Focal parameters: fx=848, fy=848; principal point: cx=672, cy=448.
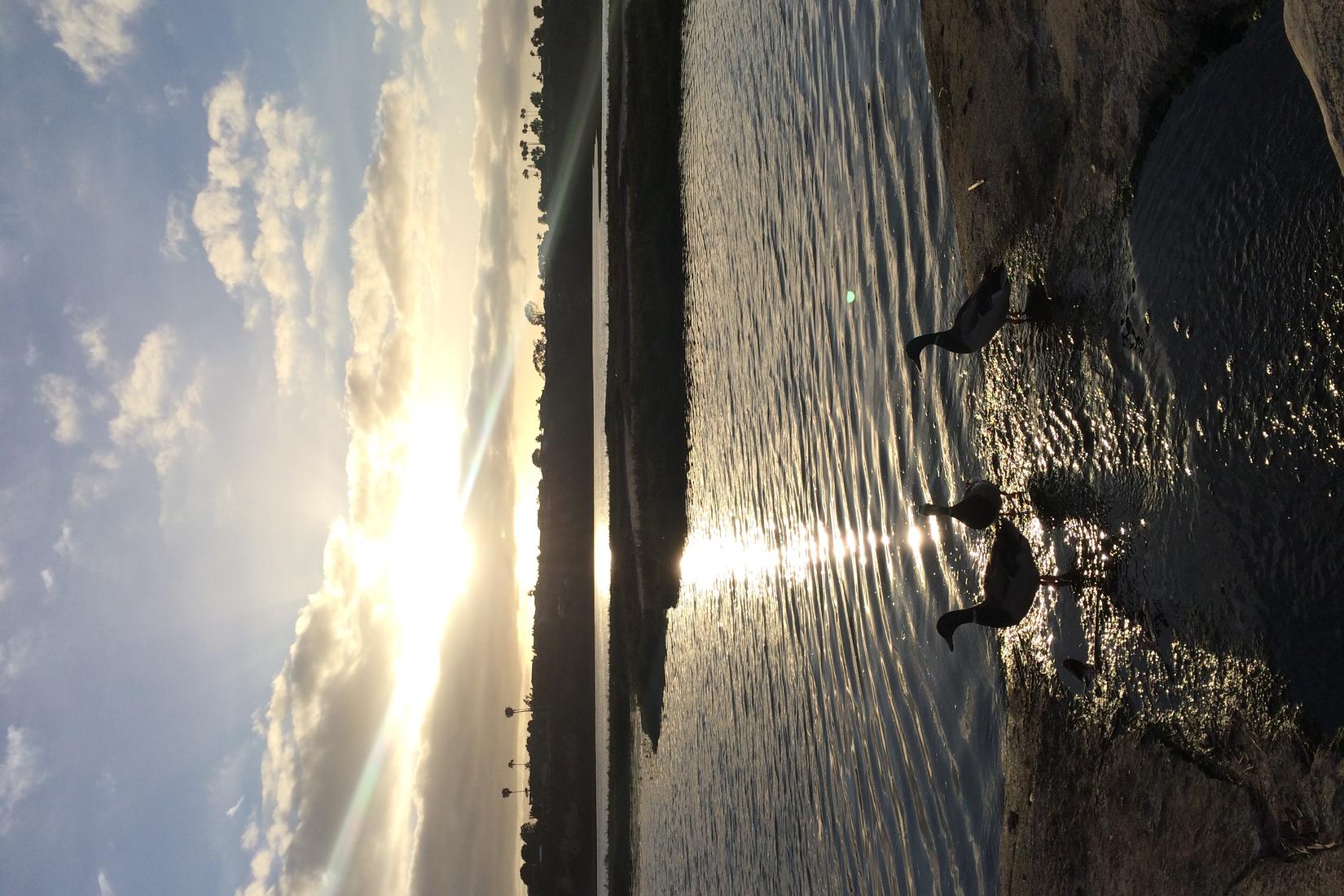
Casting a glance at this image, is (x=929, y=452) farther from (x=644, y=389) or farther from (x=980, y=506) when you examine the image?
(x=644, y=389)

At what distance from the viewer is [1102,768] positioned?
5.38 meters

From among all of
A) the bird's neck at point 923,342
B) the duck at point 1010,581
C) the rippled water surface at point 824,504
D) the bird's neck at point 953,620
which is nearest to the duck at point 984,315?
the bird's neck at point 923,342

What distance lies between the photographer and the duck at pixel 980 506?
22.1 ft

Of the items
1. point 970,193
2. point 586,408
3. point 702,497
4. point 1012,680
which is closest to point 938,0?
point 970,193

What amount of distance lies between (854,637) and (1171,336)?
243 inches

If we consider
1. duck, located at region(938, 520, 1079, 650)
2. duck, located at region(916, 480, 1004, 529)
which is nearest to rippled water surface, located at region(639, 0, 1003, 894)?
duck, located at region(916, 480, 1004, 529)

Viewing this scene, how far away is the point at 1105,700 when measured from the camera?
216 inches

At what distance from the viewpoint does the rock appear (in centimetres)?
380

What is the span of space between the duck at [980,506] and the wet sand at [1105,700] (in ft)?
3.64

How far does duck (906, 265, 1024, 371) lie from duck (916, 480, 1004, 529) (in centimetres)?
111

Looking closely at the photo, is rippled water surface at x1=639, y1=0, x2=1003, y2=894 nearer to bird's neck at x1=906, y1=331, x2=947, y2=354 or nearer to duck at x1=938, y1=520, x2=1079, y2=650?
bird's neck at x1=906, y1=331, x2=947, y2=354

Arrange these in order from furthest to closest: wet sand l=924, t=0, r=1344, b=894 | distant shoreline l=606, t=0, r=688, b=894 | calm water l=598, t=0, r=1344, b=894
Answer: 1. distant shoreline l=606, t=0, r=688, b=894
2. calm water l=598, t=0, r=1344, b=894
3. wet sand l=924, t=0, r=1344, b=894

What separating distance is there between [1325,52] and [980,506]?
371 centimetres

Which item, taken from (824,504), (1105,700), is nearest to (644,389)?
(824,504)
